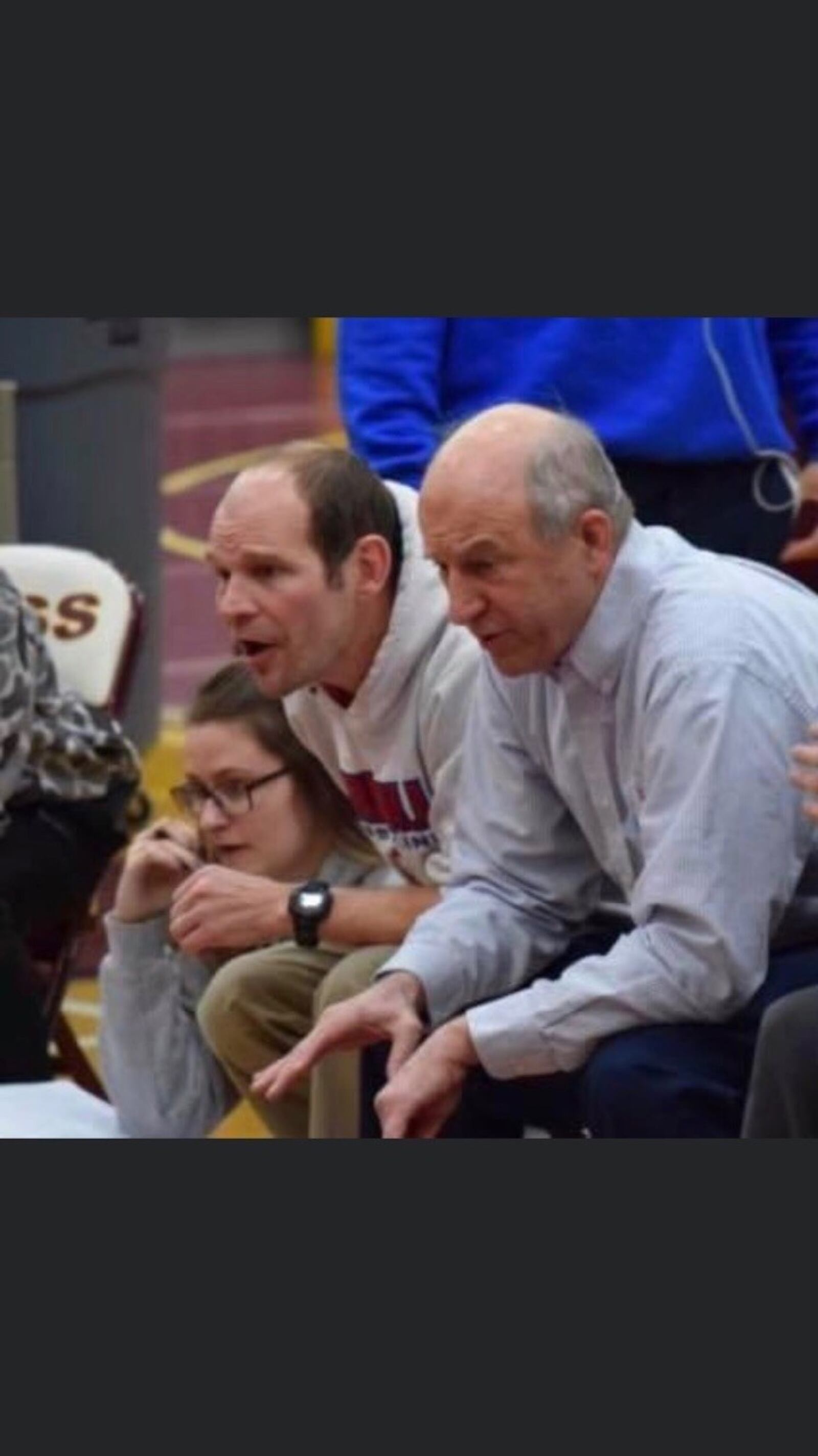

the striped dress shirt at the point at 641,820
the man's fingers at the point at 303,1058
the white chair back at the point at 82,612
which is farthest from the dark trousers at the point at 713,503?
the man's fingers at the point at 303,1058

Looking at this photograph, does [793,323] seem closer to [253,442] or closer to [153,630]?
[153,630]

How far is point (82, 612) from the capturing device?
698cm

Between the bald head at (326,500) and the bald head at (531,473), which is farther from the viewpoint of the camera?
the bald head at (326,500)

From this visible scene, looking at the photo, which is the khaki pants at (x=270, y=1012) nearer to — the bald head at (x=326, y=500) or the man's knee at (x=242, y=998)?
the man's knee at (x=242, y=998)

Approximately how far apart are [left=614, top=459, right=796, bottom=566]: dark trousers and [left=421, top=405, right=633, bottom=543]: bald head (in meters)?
1.28

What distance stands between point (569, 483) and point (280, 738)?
1045 mm

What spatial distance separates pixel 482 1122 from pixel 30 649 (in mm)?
1613

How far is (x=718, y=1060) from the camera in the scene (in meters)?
4.75

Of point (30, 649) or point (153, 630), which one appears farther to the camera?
point (153, 630)

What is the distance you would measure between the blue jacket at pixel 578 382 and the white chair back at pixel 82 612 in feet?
2.96

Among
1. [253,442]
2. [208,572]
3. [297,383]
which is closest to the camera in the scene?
[208,572]

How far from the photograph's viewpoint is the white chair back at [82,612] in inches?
271

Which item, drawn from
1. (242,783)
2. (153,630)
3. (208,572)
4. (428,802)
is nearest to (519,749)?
(428,802)

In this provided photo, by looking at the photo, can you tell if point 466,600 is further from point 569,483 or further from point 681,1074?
point 681,1074
